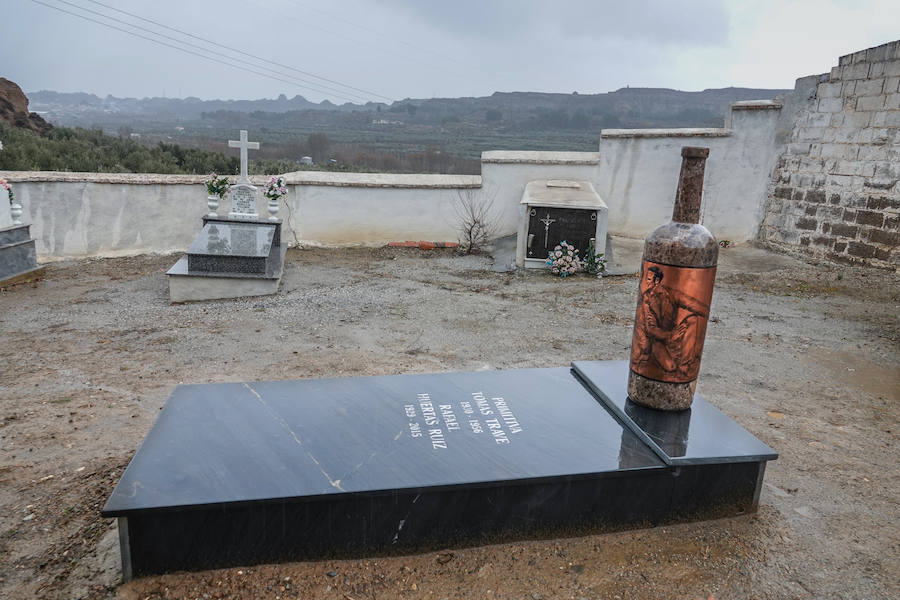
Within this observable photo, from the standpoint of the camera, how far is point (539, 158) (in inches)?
432

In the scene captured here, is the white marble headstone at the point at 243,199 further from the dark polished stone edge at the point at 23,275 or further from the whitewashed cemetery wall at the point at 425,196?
the dark polished stone edge at the point at 23,275

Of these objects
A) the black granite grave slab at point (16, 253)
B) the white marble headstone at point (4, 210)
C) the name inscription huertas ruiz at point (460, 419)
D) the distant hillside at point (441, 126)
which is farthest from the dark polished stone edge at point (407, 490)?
the distant hillside at point (441, 126)

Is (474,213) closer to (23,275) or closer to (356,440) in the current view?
(23,275)

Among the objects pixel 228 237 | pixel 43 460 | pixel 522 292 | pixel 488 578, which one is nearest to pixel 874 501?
pixel 488 578

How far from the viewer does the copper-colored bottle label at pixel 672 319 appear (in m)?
2.86

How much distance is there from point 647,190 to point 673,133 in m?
1.04

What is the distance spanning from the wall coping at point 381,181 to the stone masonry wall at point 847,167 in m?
5.07

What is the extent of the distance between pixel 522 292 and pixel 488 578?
5521 mm

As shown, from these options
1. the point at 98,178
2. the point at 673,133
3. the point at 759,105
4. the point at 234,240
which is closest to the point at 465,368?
the point at 234,240

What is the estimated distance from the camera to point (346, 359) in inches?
203

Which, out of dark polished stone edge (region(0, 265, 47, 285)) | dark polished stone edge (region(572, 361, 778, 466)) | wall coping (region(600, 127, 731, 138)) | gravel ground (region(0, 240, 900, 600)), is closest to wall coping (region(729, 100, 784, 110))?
wall coping (region(600, 127, 731, 138))

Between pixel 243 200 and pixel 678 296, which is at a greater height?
pixel 678 296

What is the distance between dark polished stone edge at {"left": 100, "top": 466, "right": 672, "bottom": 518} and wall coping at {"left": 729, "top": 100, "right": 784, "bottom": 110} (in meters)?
9.16

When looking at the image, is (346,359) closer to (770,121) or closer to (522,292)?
(522,292)
